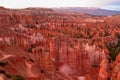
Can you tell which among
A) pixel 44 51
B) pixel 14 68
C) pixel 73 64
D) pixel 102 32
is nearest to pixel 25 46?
pixel 44 51

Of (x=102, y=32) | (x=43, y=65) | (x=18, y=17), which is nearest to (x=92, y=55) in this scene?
(x=43, y=65)

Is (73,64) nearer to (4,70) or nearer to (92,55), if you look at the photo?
(92,55)

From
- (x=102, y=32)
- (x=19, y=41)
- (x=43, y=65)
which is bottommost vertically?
(x=102, y=32)

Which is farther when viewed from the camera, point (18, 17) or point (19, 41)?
point (18, 17)

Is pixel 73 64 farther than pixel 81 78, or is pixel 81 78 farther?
pixel 73 64

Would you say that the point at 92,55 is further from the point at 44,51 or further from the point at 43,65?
the point at 43,65

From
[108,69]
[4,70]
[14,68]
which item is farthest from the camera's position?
[108,69]

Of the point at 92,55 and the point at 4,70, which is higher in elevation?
the point at 4,70

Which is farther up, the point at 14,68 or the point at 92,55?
the point at 14,68

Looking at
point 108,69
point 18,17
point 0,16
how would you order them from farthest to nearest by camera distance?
point 18,17 → point 0,16 → point 108,69
